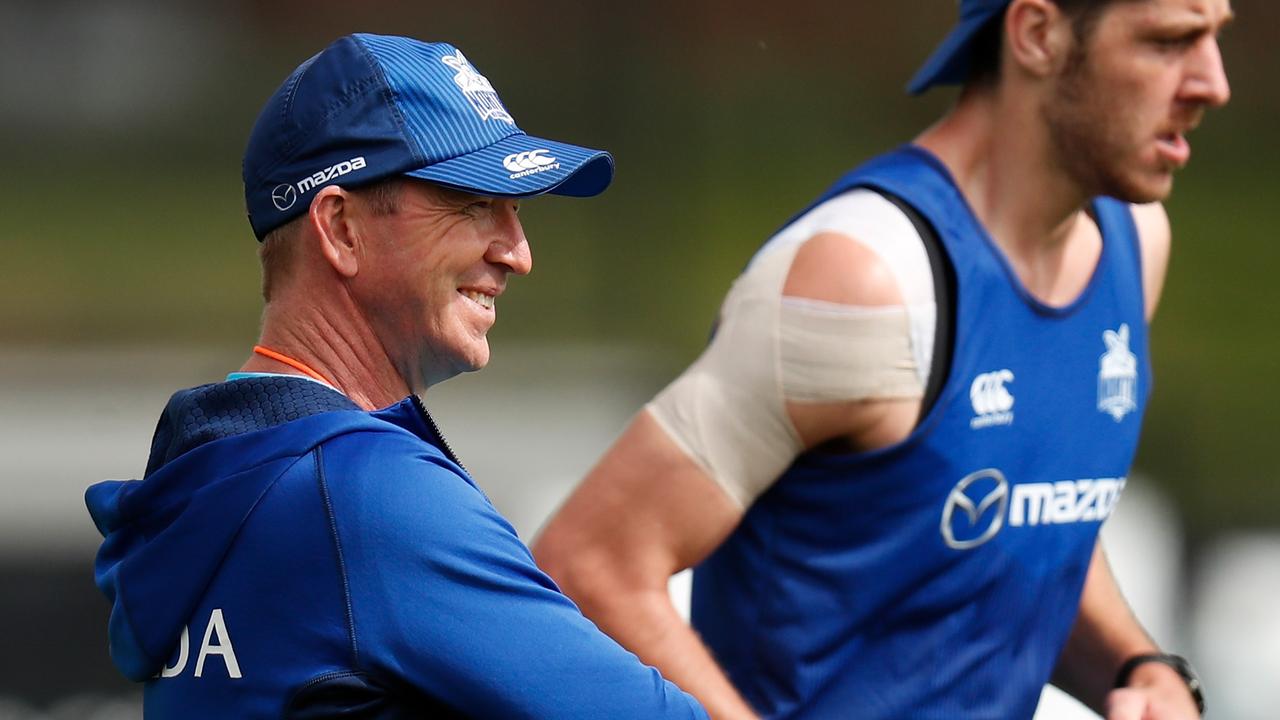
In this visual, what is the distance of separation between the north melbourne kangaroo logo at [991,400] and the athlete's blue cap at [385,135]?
2.98 ft

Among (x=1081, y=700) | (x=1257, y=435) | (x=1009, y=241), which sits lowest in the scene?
(x=1257, y=435)

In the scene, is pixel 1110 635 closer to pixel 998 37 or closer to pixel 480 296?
pixel 998 37

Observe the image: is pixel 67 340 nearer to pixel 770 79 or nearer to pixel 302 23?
pixel 302 23

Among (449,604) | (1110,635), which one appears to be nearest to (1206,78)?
(1110,635)

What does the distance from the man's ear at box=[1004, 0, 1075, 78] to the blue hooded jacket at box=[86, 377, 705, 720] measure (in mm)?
1377

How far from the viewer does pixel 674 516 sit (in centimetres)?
234

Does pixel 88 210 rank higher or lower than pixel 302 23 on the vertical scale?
lower

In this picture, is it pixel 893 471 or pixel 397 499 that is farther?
pixel 893 471

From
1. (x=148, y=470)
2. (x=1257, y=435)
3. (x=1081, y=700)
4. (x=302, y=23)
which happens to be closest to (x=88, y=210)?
(x=302, y=23)

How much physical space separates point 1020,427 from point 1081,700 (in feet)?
2.06

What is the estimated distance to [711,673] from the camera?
2.33 m

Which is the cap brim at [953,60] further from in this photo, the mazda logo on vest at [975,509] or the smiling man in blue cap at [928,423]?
the mazda logo on vest at [975,509]

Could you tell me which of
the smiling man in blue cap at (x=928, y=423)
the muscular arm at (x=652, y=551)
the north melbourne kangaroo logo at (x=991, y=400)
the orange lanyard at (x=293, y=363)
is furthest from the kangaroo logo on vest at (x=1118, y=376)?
the orange lanyard at (x=293, y=363)

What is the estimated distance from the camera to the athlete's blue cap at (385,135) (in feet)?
5.24
